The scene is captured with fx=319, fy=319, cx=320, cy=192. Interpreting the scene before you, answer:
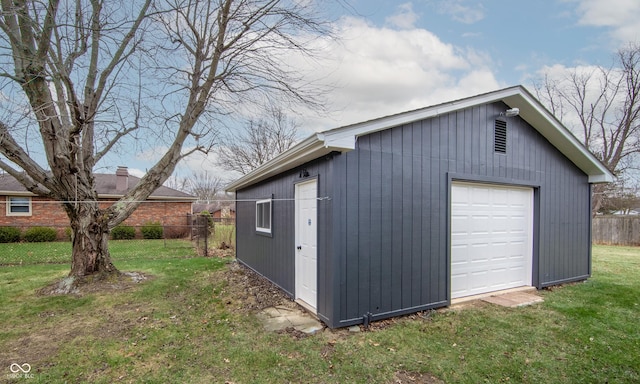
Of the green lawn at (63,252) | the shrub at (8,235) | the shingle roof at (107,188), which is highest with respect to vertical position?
the shingle roof at (107,188)

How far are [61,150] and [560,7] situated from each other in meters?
11.6

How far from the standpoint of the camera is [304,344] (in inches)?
148

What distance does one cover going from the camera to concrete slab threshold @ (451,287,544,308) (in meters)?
5.27

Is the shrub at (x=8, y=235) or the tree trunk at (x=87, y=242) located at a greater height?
the tree trunk at (x=87, y=242)

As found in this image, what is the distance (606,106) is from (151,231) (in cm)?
2788

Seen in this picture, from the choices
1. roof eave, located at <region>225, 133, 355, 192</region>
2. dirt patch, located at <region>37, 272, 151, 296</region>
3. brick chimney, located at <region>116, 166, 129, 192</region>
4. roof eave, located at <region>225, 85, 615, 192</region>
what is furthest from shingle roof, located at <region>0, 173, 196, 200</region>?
roof eave, located at <region>225, 133, 355, 192</region>

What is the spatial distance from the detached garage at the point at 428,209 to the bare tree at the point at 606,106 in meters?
15.1

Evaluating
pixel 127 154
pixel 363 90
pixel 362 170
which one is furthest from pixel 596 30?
pixel 127 154

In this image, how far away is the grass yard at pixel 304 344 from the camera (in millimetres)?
3123

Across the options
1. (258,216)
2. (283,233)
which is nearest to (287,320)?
(283,233)

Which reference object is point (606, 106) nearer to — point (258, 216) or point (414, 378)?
point (258, 216)

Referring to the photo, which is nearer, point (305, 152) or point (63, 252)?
point (305, 152)

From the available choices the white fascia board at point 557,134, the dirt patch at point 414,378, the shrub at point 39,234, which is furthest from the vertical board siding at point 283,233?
the shrub at point 39,234

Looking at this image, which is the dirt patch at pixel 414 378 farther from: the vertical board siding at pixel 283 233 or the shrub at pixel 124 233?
the shrub at pixel 124 233
